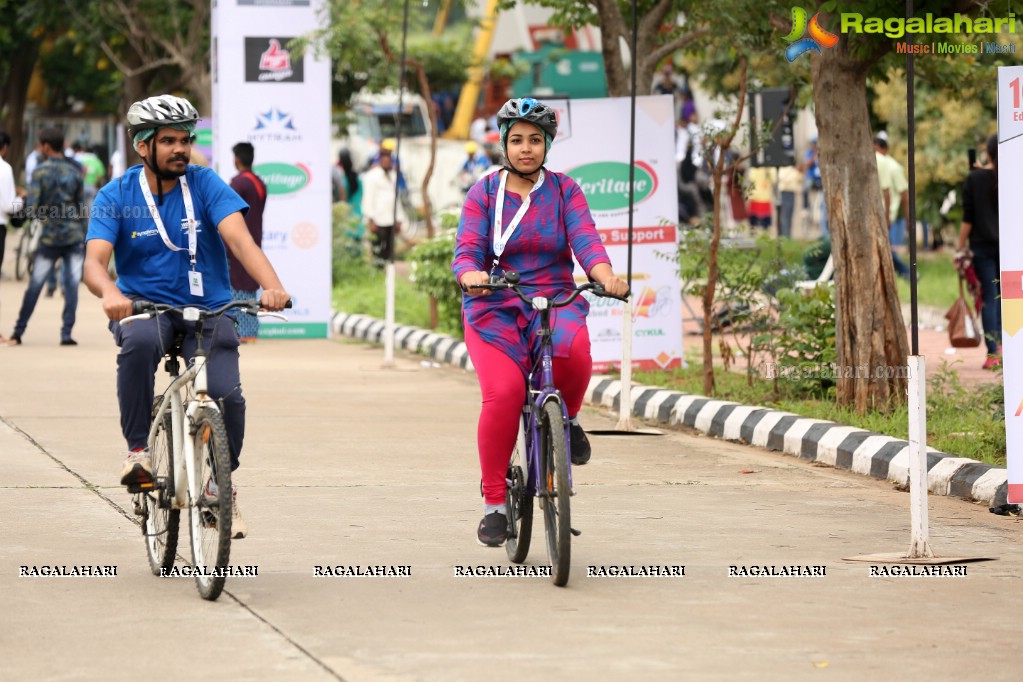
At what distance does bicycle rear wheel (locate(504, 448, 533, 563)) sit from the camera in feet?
23.1

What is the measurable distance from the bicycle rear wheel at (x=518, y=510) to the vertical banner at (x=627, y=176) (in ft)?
21.2

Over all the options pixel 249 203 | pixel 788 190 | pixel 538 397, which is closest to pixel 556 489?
pixel 538 397

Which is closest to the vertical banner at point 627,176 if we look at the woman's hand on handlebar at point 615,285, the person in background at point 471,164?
the woman's hand on handlebar at point 615,285

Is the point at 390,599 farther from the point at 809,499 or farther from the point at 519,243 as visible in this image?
the point at 809,499

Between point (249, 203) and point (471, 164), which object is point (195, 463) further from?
point (471, 164)

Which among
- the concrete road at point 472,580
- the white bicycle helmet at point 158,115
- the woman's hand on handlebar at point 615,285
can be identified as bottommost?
the concrete road at point 472,580

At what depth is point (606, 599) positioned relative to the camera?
651cm

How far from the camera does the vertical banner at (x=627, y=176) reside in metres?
13.6

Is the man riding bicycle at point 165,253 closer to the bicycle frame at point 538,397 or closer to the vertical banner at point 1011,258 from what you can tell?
the bicycle frame at point 538,397

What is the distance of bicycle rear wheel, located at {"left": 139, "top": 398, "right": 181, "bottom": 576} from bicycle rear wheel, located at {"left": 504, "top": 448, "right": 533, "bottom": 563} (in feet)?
4.07

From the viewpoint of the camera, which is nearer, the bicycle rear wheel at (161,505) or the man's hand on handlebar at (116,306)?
the man's hand on handlebar at (116,306)

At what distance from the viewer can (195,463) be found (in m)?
6.51

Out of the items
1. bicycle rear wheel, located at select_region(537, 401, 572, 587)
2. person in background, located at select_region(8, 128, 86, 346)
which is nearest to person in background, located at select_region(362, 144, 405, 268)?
person in background, located at select_region(8, 128, 86, 346)

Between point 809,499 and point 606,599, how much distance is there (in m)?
2.74
